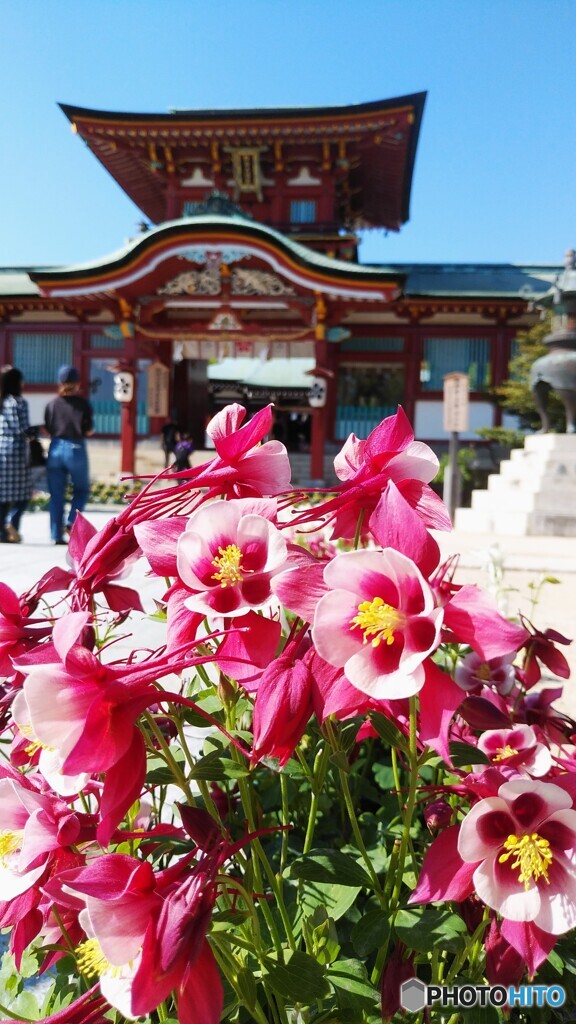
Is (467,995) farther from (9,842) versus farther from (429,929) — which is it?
(9,842)

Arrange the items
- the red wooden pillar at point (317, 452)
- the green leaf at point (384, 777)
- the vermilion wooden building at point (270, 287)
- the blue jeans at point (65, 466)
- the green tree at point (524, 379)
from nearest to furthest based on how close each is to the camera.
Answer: the green leaf at point (384, 777) → the blue jeans at point (65, 466) → the vermilion wooden building at point (270, 287) → the green tree at point (524, 379) → the red wooden pillar at point (317, 452)

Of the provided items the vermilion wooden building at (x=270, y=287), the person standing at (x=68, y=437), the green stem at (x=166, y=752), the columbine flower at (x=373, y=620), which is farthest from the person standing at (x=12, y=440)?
the vermilion wooden building at (x=270, y=287)

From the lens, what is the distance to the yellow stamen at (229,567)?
50 cm

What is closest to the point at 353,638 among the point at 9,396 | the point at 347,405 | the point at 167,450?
the point at 9,396

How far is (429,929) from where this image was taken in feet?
2.06

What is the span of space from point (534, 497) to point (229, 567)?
8290 mm

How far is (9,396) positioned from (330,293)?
710 cm

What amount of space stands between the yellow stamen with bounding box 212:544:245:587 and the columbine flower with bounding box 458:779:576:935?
254mm

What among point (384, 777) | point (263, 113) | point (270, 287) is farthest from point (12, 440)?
point (263, 113)

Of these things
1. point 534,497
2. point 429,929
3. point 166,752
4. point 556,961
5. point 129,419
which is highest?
point 129,419

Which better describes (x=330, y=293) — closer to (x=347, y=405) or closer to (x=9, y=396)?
(x=347, y=405)

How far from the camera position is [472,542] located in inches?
263

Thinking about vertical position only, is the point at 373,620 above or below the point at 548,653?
above

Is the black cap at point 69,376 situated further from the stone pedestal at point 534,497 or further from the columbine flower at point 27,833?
the columbine flower at point 27,833
